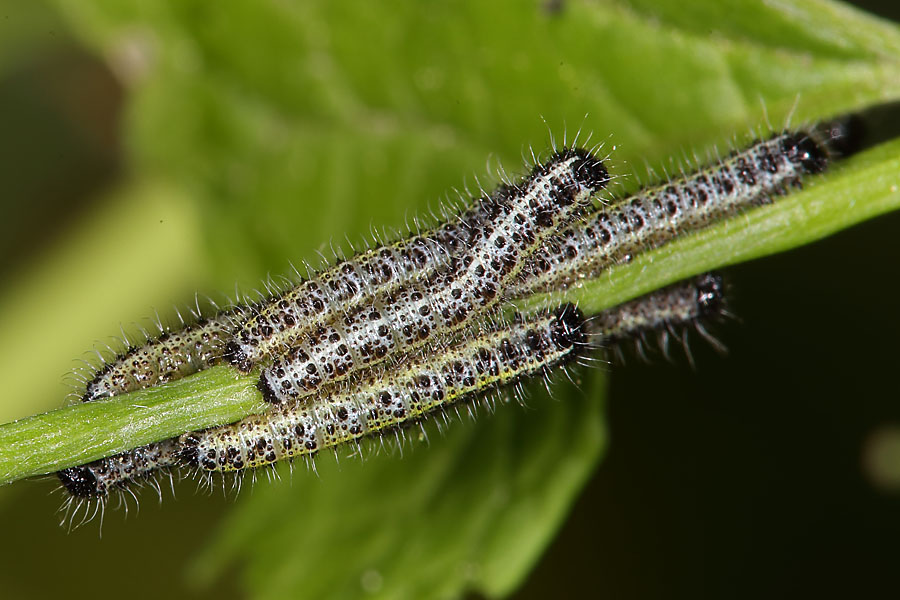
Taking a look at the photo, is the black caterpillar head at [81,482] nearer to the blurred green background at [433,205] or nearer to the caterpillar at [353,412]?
the caterpillar at [353,412]

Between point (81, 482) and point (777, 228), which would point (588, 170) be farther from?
point (81, 482)

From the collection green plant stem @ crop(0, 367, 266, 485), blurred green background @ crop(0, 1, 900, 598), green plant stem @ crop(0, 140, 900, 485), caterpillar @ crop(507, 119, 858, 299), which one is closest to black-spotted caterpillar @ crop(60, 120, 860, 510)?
caterpillar @ crop(507, 119, 858, 299)

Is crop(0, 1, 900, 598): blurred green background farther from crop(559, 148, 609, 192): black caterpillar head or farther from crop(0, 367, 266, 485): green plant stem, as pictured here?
crop(0, 367, 266, 485): green plant stem

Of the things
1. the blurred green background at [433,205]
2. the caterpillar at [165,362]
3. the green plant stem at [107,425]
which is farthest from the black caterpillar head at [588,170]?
the green plant stem at [107,425]

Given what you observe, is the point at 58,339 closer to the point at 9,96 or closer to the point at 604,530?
the point at 9,96

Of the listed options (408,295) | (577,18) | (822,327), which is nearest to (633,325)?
(408,295)
